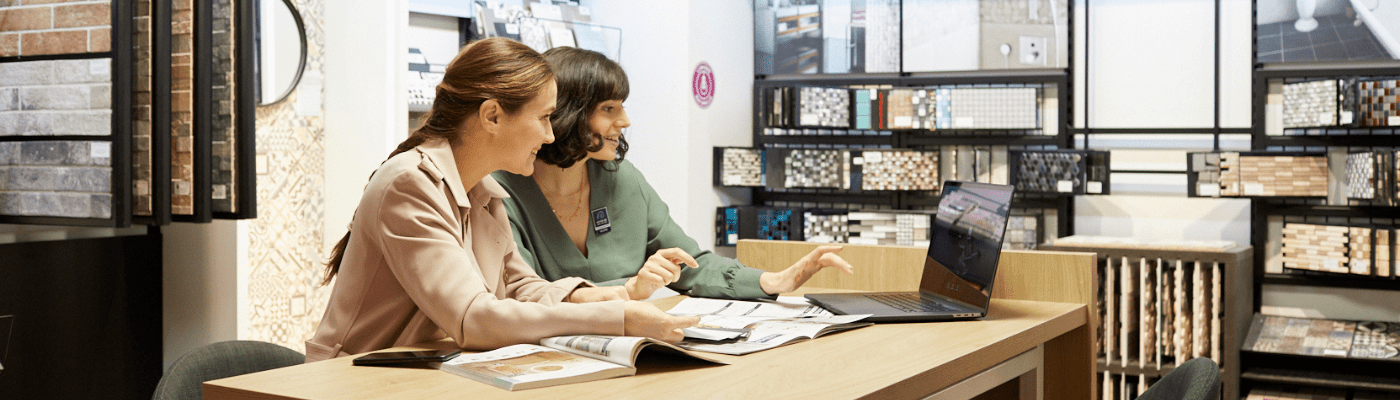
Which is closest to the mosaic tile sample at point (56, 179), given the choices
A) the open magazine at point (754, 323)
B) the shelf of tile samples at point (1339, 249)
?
the open magazine at point (754, 323)

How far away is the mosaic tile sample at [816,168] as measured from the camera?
17.6 feet

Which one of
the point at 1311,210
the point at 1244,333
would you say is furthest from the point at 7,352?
the point at 1311,210

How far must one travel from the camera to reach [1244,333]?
439cm

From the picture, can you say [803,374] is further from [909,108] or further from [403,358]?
[909,108]

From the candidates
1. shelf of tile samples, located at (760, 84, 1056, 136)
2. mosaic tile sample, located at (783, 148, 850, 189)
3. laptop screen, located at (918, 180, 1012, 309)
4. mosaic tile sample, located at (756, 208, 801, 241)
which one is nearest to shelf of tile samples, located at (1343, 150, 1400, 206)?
shelf of tile samples, located at (760, 84, 1056, 136)

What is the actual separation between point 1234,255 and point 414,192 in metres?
3.59

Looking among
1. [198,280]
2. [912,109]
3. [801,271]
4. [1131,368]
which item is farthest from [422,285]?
[912,109]

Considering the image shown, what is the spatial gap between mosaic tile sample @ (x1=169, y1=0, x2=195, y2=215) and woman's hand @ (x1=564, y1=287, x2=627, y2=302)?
136cm

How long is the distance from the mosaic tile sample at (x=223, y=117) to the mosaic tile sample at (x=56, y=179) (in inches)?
10.1

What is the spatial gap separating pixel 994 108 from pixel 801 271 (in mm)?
3146

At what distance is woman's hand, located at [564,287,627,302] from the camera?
194cm

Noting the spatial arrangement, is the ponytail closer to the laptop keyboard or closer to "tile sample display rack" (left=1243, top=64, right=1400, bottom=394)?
the laptop keyboard

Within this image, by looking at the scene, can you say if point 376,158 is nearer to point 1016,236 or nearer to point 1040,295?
point 1040,295

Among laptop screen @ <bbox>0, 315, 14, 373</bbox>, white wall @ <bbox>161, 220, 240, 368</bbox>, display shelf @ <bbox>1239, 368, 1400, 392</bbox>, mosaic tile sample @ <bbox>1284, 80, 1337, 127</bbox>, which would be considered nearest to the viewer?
laptop screen @ <bbox>0, 315, 14, 373</bbox>
